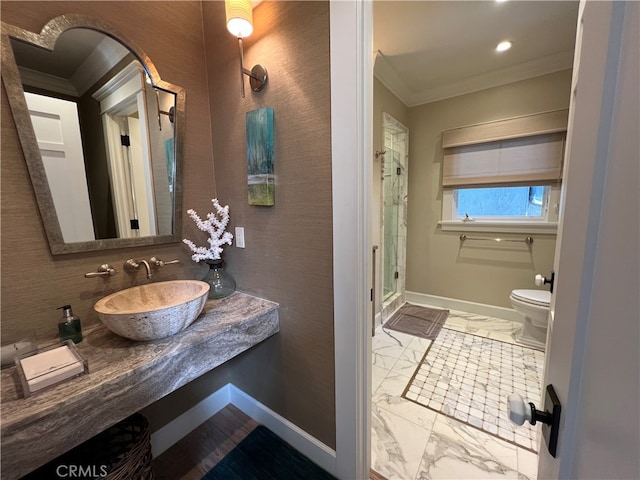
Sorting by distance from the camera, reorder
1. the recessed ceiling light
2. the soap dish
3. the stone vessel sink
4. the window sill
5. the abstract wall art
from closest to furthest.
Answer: the soap dish < the stone vessel sink < the abstract wall art < the recessed ceiling light < the window sill

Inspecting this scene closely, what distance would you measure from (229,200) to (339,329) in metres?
0.92

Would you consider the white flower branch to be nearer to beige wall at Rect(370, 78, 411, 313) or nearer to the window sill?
beige wall at Rect(370, 78, 411, 313)

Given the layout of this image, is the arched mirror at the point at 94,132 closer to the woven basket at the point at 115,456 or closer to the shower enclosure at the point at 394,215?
the woven basket at the point at 115,456

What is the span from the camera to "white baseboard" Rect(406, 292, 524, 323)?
2.75 metres

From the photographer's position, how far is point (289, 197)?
1.18 metres

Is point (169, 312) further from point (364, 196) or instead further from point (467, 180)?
point (467, 180)

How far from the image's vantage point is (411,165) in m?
3.12

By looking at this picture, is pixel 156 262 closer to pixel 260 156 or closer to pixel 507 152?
pixel 260 156

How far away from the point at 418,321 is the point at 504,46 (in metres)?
2.60

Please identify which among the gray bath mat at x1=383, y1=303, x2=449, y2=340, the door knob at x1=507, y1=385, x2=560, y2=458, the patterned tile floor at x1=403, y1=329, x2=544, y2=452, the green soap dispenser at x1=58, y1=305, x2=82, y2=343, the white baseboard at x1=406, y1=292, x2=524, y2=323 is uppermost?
the door knob at x1=507, y1=385, x2=560, y2=458

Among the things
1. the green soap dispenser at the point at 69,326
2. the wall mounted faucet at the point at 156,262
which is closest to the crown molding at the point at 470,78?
the wall mounted faucet at the point at 156,262

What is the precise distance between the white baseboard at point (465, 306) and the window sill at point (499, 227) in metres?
0.84

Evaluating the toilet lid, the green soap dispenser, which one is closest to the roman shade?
the toilet lid

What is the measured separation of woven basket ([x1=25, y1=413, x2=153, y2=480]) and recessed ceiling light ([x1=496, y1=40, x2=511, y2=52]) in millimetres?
3336
